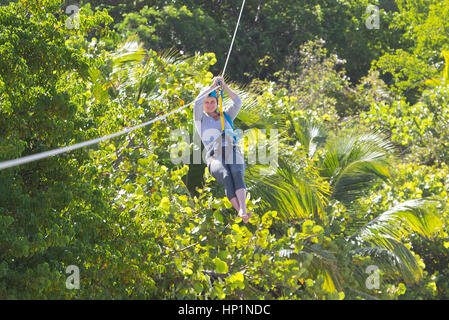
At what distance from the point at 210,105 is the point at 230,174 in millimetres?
671

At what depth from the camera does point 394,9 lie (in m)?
34.5

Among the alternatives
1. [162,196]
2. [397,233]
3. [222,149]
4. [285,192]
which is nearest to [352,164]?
[397,233]

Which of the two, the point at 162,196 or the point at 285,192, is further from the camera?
the point at 285,192

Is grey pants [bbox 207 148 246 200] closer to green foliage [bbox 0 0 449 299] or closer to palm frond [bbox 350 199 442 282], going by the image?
green foliage [bbox 0 0 449 299]

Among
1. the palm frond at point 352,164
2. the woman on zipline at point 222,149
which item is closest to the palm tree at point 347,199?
the palm frond at point 352,164

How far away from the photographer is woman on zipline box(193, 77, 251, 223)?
5.78m

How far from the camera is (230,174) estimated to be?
230 inches

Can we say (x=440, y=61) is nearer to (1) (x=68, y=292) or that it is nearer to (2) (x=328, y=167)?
(2) (x=328, y=167)

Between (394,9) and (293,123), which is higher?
(394,9)

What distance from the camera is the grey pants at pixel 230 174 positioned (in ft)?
18.9

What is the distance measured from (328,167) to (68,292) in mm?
5624

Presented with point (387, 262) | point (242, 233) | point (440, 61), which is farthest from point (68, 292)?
A: point (440, 61)

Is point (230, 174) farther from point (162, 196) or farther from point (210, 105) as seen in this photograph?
point (162, 196)

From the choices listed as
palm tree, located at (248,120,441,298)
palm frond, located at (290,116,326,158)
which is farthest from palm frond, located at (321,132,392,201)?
palm frond, located at (290,116,326,158)
